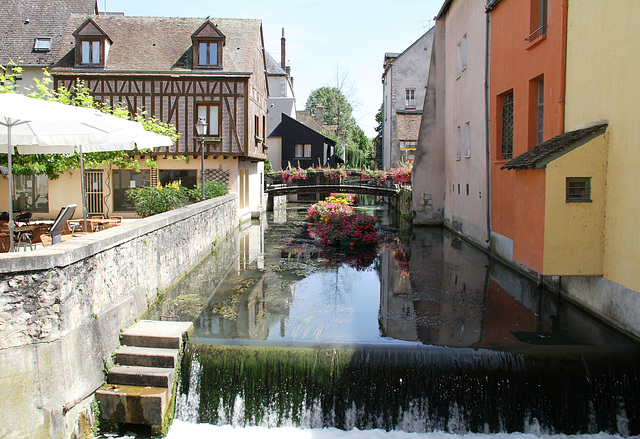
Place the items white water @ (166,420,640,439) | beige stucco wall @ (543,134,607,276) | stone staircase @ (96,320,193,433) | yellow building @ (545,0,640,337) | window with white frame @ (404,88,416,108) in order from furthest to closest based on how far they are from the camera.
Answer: window with white frame @ (404,88,416,108), beige stucco wall @ (543,134,607,276), yellow building @ (545,0,640,337), white water @ (166,420,640,439), stone staircase @ (96,320,193,433)

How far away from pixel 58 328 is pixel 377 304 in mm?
5899

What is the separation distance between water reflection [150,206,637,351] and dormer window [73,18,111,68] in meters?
10.8

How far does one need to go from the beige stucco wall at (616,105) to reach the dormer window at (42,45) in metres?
23.5

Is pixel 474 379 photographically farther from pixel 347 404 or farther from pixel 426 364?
pixel 347 404

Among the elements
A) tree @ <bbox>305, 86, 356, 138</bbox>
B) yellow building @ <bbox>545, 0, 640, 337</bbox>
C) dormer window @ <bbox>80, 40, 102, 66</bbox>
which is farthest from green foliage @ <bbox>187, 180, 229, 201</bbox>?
tree @ <bbox>305, 86, 356, 138</bbox>

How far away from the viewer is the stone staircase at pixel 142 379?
6238 millimetres

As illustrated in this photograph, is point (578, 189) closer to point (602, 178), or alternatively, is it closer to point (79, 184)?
point (602, 178)

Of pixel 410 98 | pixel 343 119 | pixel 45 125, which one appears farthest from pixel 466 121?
pixel 343 119

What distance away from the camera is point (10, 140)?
7.41 metres

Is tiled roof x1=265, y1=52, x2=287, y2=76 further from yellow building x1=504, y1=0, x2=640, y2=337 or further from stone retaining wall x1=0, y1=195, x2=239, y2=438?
stone retaining wall x1=0, y1=195, x2=239, y2=438

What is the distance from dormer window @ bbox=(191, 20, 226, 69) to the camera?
21.8 m

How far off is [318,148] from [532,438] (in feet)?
129

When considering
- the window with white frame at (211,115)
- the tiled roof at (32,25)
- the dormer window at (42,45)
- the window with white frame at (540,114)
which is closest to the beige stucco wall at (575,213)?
the window with white frame at (540,114)

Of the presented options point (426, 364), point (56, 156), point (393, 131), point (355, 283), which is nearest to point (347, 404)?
point (426, 364)
